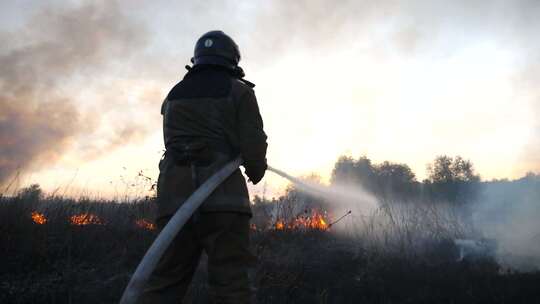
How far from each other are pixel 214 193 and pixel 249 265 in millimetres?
622

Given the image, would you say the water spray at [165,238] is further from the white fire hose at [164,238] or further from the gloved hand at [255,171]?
the gloved hand at [255,171]

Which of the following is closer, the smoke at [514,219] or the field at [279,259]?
the field at [279,259]

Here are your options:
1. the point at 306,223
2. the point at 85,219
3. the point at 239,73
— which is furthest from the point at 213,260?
the point at 306,223

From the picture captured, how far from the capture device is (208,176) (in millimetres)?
3156

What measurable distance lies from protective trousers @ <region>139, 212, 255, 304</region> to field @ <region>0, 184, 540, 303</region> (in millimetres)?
2286

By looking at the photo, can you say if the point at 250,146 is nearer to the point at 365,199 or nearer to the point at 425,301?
the point at 425,301

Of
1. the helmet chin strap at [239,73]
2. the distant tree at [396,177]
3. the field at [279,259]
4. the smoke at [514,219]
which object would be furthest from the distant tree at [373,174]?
the helmet chin strap at [239,73]

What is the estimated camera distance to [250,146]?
3.28m

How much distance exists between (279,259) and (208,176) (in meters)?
4.51

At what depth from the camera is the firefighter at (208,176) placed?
3.03 m

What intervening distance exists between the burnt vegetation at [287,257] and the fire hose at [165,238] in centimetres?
255

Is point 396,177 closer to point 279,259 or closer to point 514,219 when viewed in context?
point 514,219

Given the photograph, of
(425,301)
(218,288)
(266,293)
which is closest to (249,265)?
(218,288)

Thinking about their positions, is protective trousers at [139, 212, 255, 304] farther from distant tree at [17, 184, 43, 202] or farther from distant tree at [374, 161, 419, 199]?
distant tree at [374, 161, 419, 199]
